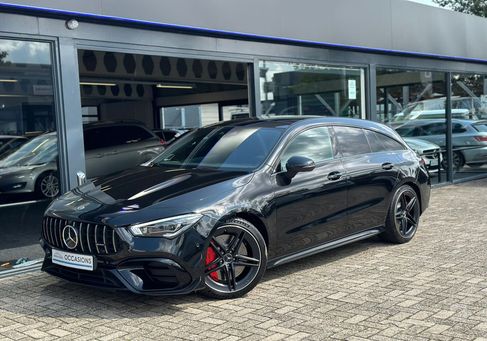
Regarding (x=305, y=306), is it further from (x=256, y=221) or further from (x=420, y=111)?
(x=420, y=111)

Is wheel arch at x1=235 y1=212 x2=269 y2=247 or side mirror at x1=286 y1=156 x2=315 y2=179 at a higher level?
side mirror at x1=286 y1=156 x2=315 y2=179

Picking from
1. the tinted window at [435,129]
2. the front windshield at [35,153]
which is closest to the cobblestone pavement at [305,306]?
the front windshield at [35,153]

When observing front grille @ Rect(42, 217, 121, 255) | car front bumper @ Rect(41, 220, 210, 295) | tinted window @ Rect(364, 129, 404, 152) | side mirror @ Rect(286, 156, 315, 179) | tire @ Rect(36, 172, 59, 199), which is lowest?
car front bumper @ Rect(41, 220, 210, 295)

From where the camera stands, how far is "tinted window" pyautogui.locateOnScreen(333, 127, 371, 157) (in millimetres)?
6492

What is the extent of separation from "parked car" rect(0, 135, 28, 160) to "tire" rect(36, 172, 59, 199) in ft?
1.71

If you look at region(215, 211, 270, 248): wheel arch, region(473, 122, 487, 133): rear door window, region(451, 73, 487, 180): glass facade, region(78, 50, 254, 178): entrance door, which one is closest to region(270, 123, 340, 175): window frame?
region(215, 211, 270, 248): wheel arch

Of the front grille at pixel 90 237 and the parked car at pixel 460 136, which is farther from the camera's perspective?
the parked car at pixel 460 136

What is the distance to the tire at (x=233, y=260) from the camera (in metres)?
4.93

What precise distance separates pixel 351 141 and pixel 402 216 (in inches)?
50.1

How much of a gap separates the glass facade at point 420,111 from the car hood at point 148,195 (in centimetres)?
737

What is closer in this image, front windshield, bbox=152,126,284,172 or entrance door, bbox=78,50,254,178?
front windshield, bbox=152,126,284,172

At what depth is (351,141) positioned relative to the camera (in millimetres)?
6652

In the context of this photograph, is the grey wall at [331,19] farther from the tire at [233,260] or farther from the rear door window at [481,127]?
the tire at [233,260]

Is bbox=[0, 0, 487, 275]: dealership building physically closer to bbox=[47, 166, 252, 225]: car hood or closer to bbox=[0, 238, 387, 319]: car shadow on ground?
bbox=[0, 238, 387, 319]: car shadow on ground
